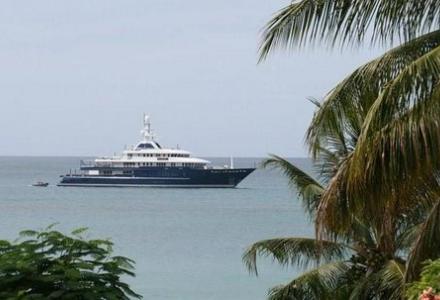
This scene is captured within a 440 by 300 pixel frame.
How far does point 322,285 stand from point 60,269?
4767 millimetres

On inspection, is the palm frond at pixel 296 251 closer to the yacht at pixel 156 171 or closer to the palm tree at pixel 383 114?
the palm tree at pixel 383 114

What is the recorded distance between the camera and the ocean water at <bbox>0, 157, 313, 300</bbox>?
1188 inches

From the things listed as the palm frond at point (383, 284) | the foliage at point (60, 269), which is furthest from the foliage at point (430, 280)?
the palm frond at point (383, 284)

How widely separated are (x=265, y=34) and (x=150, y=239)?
38.9 meters

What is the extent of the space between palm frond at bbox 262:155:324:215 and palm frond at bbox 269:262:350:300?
0.96 meters

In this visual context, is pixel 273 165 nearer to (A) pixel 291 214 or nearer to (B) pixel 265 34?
(B) pixel 265 34

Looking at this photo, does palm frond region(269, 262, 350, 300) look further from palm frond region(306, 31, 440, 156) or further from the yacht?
the yacht

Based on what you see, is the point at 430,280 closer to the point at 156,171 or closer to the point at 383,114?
the point at 383,114

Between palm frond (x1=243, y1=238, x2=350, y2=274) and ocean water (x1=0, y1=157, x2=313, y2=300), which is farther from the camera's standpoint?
ocean water (x1=0, y1=157, x2=313, y2=300)

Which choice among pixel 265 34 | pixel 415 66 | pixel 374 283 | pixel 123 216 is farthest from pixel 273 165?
pixel 123 216

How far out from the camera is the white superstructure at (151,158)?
8106cm

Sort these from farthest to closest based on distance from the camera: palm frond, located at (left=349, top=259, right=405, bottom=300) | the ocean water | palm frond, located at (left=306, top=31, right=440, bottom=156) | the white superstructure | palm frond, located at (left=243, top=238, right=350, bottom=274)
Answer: the white superstructure, the ocean water, palm frond, located at (left=243, top=238, right=350, bottom=274), palm frond, located at (left=349, top=259, right=405, bottom=300), palm frond, located at (left=306, top=31, right=440, bottom=156)

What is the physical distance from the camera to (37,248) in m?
8.72

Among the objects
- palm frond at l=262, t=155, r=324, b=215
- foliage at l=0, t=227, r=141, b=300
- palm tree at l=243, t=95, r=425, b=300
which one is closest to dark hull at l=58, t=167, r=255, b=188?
palm frond at l=262, t=155, r=324, b=215
